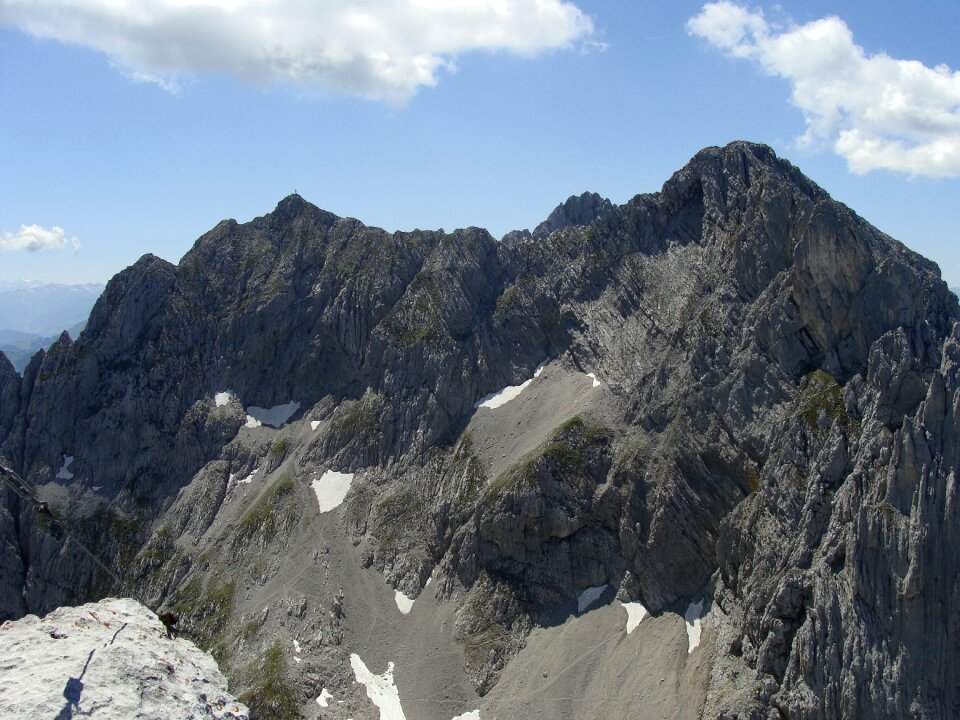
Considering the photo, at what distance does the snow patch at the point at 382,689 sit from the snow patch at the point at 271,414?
4214 cm

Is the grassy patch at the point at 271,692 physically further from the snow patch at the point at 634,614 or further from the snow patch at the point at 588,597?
the snow patch at the point at 634,614

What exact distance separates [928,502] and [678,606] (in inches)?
949

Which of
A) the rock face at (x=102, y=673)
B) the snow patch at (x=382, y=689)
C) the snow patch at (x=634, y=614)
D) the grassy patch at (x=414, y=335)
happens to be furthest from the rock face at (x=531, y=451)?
the rock face at (x=102, y=673)

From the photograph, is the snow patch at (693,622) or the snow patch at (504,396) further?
the snow patch at (504,396)

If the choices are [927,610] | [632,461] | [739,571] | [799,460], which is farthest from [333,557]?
[927,610]

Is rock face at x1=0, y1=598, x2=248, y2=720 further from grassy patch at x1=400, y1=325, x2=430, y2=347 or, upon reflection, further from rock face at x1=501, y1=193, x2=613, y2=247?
rock face at x1=501, y1=193, x2=613, y2=247

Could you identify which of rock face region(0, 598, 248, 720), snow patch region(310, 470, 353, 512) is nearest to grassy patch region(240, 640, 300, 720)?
snow patch region(310, 470, 353, 512)

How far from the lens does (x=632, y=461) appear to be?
71.8 metres

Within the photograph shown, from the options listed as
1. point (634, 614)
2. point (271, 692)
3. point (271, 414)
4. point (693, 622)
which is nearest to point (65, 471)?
point (271, 414)

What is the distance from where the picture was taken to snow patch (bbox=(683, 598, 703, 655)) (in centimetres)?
5941

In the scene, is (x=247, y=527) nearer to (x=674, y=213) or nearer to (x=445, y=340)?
(x=445, y=340)

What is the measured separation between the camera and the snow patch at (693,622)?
59.4 metres

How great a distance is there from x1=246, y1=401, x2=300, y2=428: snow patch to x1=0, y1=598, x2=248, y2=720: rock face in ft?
222

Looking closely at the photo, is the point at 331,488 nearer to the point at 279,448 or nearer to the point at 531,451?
the point at 279,448
